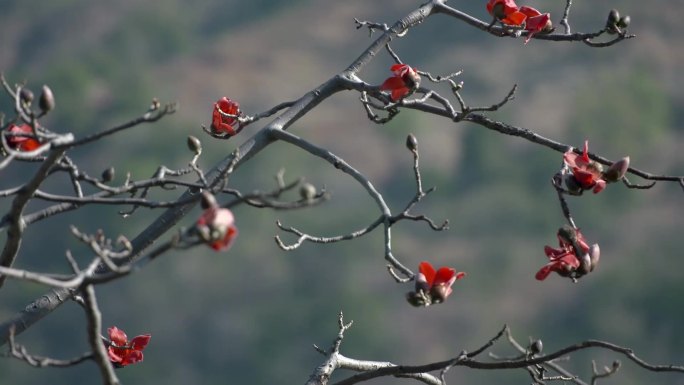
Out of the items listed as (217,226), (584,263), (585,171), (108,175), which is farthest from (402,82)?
(217,226)

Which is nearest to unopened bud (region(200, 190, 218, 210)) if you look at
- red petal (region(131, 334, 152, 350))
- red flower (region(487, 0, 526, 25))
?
red petal (region(131, 334, 152, 350))

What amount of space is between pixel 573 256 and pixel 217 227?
867 millimetres

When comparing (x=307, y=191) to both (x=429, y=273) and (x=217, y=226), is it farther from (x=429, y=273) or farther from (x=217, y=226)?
(x=429, y=273)

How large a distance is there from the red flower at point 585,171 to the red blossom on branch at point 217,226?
82 cm

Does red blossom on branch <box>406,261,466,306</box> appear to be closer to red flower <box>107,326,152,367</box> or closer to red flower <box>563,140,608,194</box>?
red flower <box>563,140,608,194</box>

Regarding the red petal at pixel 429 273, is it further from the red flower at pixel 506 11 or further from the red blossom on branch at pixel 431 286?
the red flower at pixel 506 11

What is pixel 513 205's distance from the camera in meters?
40.7

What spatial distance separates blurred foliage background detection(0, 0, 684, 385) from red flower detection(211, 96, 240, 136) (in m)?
25.9

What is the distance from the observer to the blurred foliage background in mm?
35219

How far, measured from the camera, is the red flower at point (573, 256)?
2.37 metres

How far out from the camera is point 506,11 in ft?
8.91

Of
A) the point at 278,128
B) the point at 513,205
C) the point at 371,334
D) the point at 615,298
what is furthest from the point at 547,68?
the point at 278,128

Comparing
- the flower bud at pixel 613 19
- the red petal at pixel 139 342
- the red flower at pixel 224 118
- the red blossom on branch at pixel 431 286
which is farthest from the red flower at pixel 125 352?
the flower bud at pixel 613 19

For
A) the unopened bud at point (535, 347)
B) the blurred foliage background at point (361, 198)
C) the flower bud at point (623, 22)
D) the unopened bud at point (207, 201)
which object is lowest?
the unopened bud at point (207, 201)
